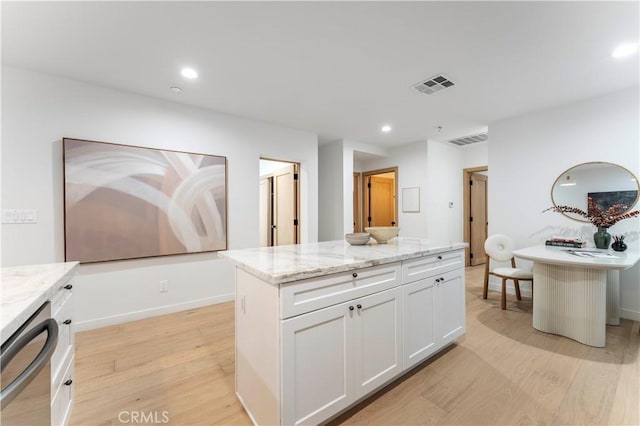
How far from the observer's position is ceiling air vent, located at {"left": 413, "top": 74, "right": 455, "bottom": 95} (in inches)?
104

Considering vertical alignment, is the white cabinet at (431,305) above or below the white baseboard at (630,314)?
above

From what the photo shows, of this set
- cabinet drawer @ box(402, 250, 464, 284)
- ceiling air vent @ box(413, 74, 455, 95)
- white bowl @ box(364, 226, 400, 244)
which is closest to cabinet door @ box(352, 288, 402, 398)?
cabinet drawer @ box(402, 250, 464, 284)

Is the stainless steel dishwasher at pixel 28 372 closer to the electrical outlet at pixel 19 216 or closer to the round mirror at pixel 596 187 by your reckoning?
the electrical outlet at pixel 19 216

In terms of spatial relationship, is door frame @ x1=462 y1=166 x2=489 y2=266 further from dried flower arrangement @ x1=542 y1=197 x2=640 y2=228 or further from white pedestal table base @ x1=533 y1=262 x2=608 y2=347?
white pedestal table base @ x1=533 y1=262 x2=608 y2=347

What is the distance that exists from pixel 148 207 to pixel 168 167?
501mm

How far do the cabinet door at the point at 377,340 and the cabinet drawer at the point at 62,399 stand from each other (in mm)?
1399

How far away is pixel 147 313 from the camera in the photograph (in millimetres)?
2955

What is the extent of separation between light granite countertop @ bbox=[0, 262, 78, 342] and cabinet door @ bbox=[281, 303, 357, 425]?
35.6 inches

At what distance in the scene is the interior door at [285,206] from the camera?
4434 millimetres

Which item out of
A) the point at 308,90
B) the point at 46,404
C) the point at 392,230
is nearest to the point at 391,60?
the point at 308,90

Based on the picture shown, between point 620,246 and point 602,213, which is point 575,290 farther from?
point 602,213

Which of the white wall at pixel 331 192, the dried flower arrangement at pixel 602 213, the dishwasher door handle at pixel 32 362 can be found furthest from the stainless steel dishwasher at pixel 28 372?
the dried flower arrangement at pixel 602 213

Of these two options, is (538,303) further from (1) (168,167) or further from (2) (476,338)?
(1) (168,167)
